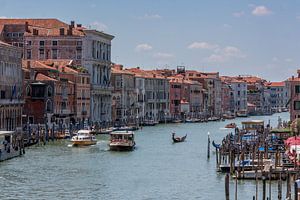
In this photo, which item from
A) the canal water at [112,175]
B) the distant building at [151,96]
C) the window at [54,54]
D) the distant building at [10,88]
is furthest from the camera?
the distant building at [151,96]

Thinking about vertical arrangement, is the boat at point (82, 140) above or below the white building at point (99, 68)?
below

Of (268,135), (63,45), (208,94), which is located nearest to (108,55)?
(63,45)

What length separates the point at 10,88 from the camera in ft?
113

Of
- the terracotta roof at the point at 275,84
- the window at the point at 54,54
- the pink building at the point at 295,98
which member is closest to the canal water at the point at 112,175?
the pink building at the point at 295,98

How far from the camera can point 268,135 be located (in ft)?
107

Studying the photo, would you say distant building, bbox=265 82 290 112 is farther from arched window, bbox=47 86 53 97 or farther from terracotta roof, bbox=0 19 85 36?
arched window, bbox=47 86 53 97

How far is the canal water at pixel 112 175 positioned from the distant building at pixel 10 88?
3588mm

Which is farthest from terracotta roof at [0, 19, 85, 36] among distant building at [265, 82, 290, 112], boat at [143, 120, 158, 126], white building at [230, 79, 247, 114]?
distant building at [265, 82, 290, 112]

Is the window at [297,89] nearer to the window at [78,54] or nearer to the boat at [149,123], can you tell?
the window at [78,54]

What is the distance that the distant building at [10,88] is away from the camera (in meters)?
33.2

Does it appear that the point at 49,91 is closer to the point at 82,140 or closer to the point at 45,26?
the point at 82,140

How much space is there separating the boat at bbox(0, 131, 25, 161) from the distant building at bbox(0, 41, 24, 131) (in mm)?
5974

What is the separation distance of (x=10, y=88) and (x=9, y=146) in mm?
9060

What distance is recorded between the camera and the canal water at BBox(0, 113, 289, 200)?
18.5 m
